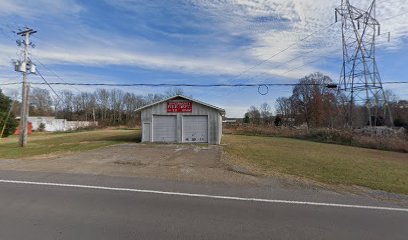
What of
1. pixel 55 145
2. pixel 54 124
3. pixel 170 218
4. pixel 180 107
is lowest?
pixel 170 218

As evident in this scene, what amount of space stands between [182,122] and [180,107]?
1.23 meters

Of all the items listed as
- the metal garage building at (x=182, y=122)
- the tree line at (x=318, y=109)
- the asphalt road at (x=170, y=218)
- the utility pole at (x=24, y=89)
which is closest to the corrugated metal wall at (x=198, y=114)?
the metal garage building at (x=182, y=122)

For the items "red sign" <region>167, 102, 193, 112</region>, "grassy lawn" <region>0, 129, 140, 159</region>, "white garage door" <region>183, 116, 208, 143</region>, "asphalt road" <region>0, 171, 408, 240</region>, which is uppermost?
"red sign" <region>167, 102, 193, 112</region>

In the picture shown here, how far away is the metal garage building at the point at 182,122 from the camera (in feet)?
84.9

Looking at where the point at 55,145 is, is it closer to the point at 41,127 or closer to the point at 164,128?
the point at 164,128

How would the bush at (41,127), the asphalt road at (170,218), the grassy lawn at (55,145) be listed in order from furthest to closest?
1. the bush at (41,127)
2. the grassy lawn at (55,145)
3. the asphalt road at (170,218)

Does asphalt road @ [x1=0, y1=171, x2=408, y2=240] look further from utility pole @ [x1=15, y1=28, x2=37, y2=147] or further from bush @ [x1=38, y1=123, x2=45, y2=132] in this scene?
bush @ [x1=38, y1=123, x2=45, y2=132]

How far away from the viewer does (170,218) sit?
18.7 ft

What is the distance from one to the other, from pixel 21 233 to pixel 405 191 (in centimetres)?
924

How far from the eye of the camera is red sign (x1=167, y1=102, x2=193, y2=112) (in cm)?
2597

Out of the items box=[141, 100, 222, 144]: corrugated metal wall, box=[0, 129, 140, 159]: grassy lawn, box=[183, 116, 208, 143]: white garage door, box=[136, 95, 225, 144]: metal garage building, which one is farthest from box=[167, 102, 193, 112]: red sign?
box=[0, 129, 140, 159]: grassy lawn

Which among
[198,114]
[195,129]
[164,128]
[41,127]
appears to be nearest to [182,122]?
[195,129]

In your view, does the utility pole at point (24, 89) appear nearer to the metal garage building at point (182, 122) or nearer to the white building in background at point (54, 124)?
the metal garage building at point (182, 122)

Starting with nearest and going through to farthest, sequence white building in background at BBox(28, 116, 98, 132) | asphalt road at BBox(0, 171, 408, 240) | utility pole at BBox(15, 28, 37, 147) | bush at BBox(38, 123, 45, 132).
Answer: asphalt road at BBox(0, 171, 408, 240) → utility pole at BBox(15, 28, 37, 147) → bush at BBox(38, 123, 45, 132) → white building in background at BBox(28, 116, 98, 132)
